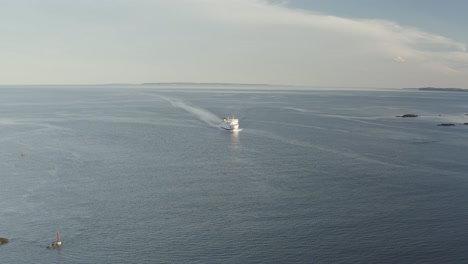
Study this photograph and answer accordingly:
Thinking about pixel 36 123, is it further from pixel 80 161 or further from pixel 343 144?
pixel 343 144

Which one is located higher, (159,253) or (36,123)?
(36,123)

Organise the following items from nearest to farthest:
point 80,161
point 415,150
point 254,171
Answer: point 254,171 < point 80,161 < point 415,150

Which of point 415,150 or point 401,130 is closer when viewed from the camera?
point 415,150

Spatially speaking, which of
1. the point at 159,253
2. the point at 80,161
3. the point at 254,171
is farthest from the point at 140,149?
the point at 159,253

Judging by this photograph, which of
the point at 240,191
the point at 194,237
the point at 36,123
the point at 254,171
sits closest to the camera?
the point at 194,237

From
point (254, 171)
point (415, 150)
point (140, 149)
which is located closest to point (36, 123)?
point (140, 149)

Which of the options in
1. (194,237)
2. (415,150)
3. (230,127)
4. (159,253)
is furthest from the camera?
(230,127)

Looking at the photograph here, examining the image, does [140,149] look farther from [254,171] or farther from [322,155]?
[322,155]

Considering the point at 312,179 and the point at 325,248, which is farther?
the point at 312,179

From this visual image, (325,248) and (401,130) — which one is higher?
(401,130)
